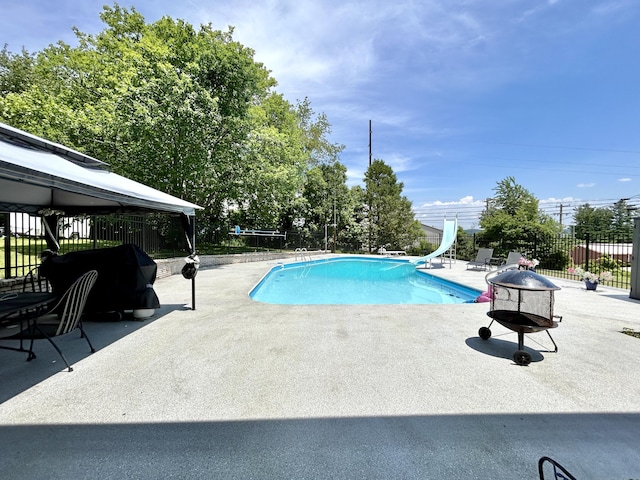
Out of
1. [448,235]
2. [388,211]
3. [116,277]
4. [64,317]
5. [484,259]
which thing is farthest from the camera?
[388,211]

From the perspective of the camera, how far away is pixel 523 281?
3270 millimetres

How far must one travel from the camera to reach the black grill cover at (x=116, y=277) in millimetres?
4161

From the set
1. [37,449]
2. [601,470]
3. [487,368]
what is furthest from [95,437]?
[487,368]

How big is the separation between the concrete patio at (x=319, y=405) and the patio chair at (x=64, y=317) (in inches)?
14.9

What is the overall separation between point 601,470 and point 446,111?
18.3 meters

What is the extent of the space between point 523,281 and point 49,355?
17.1 ft

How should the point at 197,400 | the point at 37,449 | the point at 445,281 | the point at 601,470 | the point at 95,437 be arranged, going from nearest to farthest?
the point at 601,470
the point at 37,449
the point at 95,437
the point at 197,400
the point at 445,281

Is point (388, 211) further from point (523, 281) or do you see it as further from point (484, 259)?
point (523, 281)

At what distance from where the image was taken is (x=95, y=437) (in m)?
1.95

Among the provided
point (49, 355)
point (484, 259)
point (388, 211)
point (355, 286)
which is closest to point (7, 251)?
point (49, 355)

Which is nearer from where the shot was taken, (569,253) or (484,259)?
(569,253)

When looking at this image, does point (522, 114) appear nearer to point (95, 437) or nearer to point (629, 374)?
point (629, 374)

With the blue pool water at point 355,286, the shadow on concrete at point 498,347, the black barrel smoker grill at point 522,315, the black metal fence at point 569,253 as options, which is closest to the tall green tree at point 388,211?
the blue pool water at point 355,286

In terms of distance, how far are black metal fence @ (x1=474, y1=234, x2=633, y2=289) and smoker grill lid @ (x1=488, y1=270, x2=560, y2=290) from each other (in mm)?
7934
